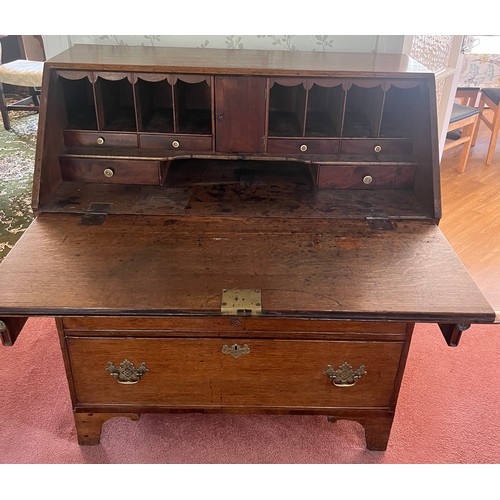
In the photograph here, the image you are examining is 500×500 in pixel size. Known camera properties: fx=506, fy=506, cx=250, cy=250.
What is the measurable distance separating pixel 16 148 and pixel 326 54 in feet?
9.25

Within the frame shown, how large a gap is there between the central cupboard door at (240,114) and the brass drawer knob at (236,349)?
60 cm

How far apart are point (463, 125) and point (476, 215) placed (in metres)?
0.71

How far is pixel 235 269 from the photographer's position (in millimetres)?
1267

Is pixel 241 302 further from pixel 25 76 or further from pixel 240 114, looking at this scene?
pixel 25 76

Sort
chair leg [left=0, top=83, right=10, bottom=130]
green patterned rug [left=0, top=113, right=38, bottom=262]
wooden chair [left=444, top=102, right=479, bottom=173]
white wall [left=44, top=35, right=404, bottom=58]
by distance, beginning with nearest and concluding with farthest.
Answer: white wall [left=44, top=35, right=404, bottom=58] → green patterned rug [left=0, top=113, right=38, bottom=262] → wooden chair [left=444, top=102, right=479, bottom=173] → chair leg [left=0, top=83, right=10, bottom=130]

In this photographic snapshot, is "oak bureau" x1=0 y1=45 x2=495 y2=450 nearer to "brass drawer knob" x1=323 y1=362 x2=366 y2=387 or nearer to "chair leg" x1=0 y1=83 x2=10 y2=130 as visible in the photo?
"brass drawer knob" x1=323 y1=362 x2=366 y2=387

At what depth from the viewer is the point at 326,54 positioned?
5.84 ft

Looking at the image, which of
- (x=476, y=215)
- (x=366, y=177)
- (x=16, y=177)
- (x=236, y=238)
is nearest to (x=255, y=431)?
(x=236, y=238)

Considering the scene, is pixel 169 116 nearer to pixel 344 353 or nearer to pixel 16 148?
pixel 344 353

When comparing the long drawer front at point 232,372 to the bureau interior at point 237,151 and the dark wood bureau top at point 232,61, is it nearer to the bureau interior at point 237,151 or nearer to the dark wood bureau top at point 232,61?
the bureau interior at point 237,151

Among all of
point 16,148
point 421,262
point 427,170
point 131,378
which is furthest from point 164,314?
point 16,148

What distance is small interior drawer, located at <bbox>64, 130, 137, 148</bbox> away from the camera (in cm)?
158

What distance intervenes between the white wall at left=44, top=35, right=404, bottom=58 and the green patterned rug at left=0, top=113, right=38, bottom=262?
134cm

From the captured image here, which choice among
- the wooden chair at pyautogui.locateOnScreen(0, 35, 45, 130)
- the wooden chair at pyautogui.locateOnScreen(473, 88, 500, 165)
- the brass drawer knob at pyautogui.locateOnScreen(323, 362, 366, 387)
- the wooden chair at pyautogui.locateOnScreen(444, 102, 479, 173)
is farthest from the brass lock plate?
the wooden chair at pyautogui.locateOnScreen(473, 88, 500, 165)
